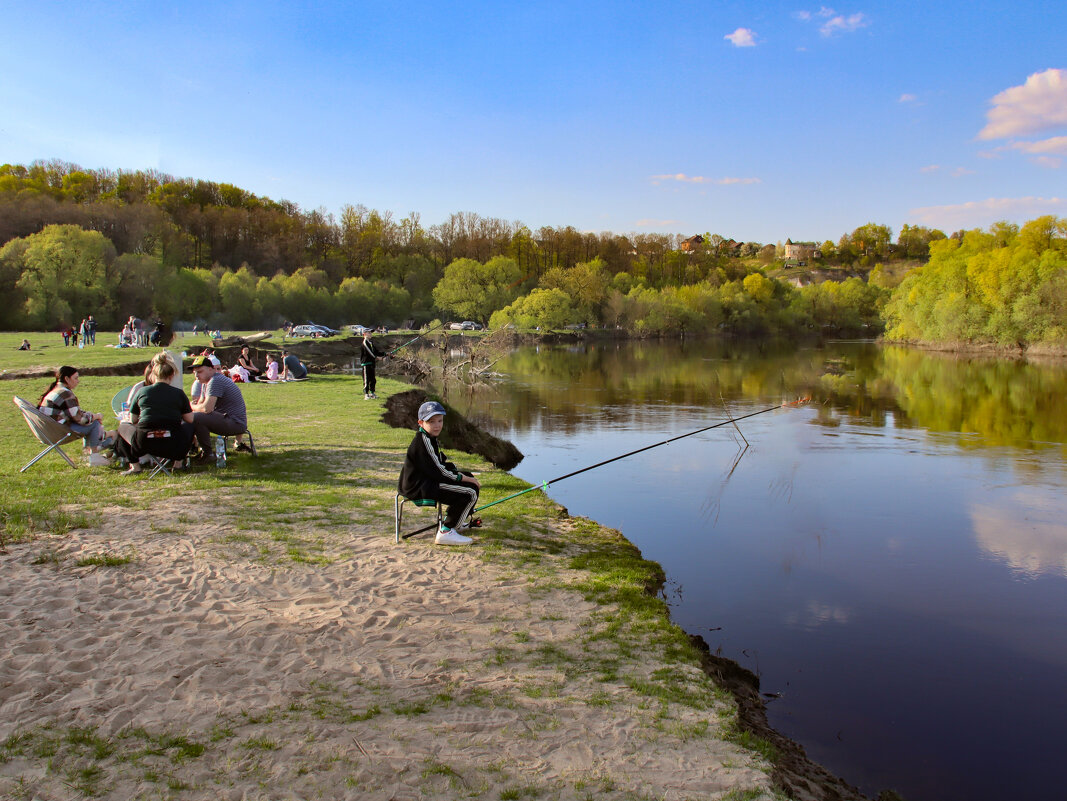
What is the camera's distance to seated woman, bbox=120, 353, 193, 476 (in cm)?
843

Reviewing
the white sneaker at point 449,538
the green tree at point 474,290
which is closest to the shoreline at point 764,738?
the white sneaker at point 449,538

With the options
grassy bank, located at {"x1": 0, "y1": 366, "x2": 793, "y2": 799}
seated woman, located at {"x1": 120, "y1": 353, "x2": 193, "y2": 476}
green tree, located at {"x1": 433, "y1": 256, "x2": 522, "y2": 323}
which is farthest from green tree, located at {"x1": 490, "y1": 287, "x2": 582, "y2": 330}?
seated woman, located at {"x1": 120, "y1": 353, "x2": 193, "y2": 476}

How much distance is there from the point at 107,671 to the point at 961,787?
613 centimetres

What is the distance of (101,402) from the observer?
600 inches

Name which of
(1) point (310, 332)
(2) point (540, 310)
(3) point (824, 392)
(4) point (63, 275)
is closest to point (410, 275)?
(2) point (540, 310)

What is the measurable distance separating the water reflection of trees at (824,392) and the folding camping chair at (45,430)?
44.7ft

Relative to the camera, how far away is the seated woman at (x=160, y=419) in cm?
843

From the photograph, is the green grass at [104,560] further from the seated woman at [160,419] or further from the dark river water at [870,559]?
the dark river water at [870,559]

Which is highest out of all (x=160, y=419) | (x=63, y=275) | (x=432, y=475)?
(x=63, y=275)

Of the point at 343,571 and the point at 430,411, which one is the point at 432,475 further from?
the point at 343,571

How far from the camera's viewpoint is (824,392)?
31.1 metres

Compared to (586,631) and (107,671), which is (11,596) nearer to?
(107,671)

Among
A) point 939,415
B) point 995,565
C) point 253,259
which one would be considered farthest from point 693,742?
point 253,259

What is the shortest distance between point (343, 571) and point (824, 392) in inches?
1141
